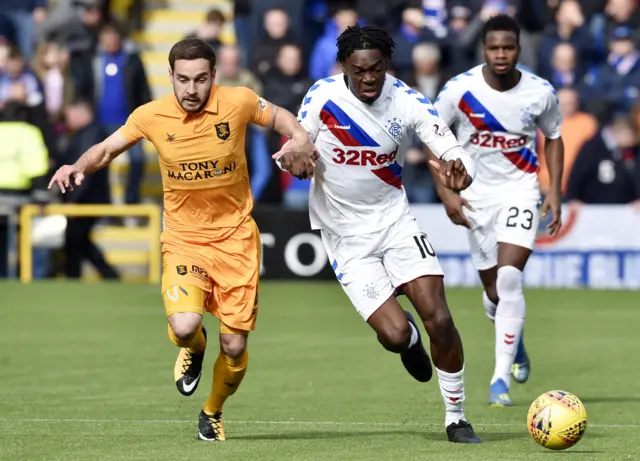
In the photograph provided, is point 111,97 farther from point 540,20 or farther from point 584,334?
point 584,334

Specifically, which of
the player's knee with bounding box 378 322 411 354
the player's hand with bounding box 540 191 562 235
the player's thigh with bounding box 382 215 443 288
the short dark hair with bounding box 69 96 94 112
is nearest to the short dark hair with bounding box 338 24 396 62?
the player's thigh with bounding box 382 215 443 288

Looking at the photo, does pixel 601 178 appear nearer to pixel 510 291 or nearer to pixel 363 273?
pixel 510 291

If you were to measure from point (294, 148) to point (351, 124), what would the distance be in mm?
655

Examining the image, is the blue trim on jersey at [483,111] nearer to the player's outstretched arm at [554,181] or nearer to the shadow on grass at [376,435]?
the player's outstretched arm at [554,181]

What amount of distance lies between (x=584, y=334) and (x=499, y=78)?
4.76m

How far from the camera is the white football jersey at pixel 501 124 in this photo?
417 inches

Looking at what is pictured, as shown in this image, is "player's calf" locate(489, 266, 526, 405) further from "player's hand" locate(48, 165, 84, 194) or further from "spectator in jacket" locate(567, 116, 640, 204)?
"spectator in jacket" locate(567, 116, 640, 204)

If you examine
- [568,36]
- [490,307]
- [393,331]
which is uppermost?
[568,36]

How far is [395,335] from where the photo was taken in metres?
8.70

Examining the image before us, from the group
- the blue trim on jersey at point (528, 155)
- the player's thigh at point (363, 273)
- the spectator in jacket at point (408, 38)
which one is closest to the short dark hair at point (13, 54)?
the spectator in jacket at point (408, 38)

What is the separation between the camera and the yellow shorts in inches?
333

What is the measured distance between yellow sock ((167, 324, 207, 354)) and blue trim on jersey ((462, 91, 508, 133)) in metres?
2.84

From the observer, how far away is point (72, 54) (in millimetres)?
Answer: 21641

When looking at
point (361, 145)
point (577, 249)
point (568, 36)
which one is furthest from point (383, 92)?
point (568, 36)
